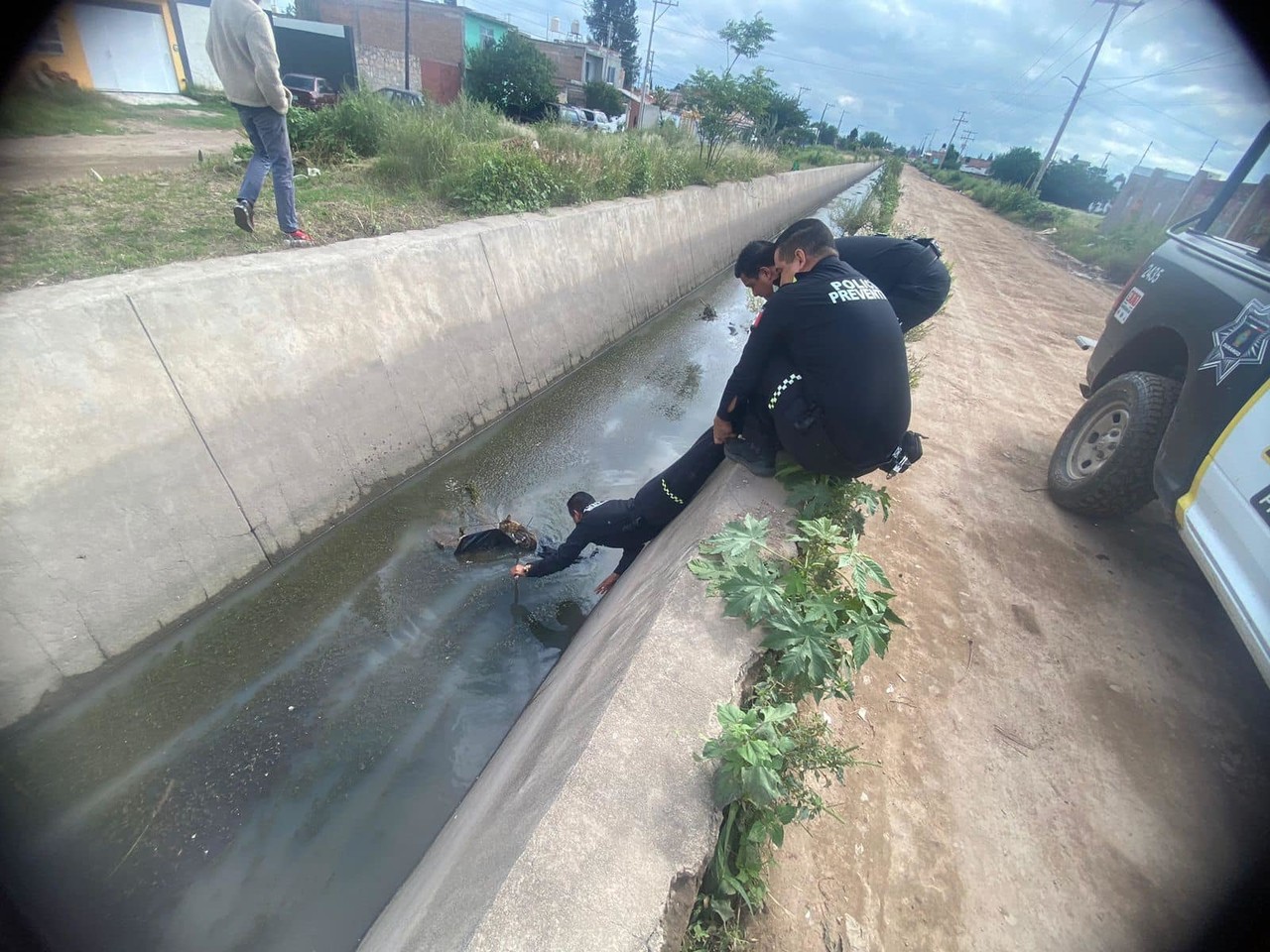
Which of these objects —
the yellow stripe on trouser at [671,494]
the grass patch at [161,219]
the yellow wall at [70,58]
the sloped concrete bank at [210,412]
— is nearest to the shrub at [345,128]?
the grass patch at [161,219]

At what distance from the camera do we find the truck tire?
3463 mm

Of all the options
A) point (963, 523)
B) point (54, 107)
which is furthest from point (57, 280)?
point (54, 107)

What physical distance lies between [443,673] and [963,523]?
134 inches

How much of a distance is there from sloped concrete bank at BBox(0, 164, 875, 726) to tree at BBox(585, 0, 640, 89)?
78724 mm

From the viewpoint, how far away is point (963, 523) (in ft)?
12.2

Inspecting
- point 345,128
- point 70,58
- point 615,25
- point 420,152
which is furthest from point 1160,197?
point 615,25

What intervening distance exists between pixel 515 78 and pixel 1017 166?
53088mm

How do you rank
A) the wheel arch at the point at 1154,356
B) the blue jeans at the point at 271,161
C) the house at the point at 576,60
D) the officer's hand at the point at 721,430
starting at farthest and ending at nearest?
the house at the point at 576,60, the blue jeans at the point at 271,161, the wheel arch at the point at 1154,356, the officer's hand at the point at 721,430

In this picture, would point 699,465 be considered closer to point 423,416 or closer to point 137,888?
point 423,416

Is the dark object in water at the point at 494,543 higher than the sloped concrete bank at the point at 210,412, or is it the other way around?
the sloped concrete bank at the point at 210,412

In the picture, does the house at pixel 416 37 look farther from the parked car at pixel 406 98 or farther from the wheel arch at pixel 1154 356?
the wheel arch at pixel 1154 356

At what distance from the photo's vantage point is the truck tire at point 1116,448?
346cm

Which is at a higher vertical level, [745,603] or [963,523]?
[745,603]

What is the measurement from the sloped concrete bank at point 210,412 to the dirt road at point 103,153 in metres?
2.91
